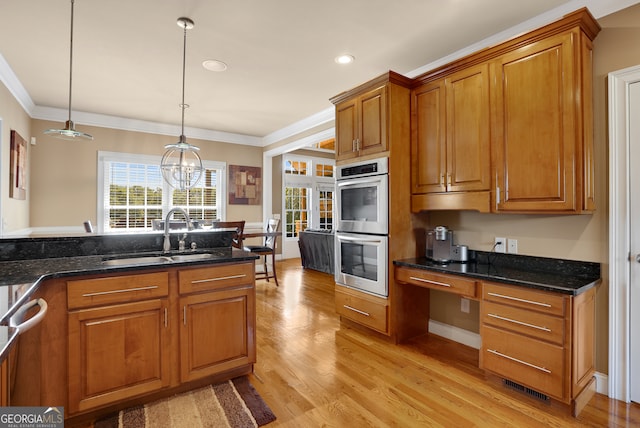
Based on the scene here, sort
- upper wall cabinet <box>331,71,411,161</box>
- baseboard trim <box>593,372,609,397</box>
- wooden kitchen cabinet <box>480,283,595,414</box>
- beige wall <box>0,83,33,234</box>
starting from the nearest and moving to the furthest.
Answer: wooden kitchen cabinet <box>480,283,595,414</box> → baseboard trim <box>593,372,609,397</box> → upper wall cabinet <box>331,71,411,161</box> → beige wall <box>0,83,33,234</box>

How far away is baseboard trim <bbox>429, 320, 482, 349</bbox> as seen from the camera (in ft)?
9.40

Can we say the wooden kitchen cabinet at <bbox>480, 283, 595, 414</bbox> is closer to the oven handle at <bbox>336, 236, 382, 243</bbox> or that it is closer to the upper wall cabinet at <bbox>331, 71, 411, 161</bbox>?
the oven handle at <bbox>336, 236, 382, 243</bbox>

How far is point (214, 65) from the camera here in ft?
11.2

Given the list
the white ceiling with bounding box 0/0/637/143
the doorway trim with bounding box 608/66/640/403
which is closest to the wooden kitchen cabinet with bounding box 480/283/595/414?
the doorway trim with bounding box 608/66/640/403

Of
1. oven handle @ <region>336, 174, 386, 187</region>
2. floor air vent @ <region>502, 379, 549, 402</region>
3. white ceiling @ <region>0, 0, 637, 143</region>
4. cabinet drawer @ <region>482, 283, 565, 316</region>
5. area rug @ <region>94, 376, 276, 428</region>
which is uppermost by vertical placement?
white ceiling @ <region>0, 0, 637, 143</region>

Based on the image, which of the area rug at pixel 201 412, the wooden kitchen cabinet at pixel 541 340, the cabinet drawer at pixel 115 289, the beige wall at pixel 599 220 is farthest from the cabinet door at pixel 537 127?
the cabinet drawer at pixel 115 289

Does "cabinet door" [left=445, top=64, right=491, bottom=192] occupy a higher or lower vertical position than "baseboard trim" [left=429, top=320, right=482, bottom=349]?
higher

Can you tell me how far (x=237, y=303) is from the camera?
2.30 m

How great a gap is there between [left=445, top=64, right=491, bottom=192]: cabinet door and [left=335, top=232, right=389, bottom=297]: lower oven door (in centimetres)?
83

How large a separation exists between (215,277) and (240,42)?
2140 millimetres

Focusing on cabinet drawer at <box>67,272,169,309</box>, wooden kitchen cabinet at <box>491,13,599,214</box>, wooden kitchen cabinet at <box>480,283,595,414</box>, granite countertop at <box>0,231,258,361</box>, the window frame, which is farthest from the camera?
the window frame

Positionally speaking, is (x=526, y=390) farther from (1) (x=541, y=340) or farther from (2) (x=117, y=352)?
(2) (x=117, y=352)

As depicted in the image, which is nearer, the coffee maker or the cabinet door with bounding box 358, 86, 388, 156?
the coffee maker

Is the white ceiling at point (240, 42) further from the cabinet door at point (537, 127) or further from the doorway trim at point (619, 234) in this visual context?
the doorway trim at point (619, 234)
